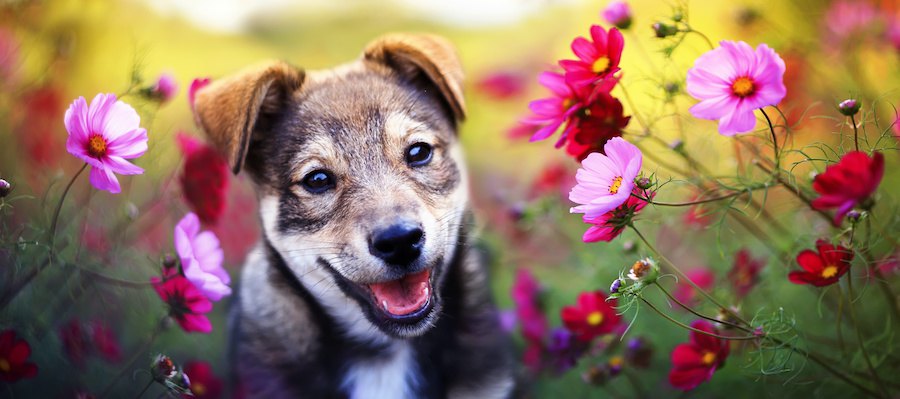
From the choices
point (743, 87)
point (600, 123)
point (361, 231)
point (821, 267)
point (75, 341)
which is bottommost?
point (75, 341)

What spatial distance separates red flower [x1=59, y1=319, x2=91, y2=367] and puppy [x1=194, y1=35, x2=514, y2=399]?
68 centimetres

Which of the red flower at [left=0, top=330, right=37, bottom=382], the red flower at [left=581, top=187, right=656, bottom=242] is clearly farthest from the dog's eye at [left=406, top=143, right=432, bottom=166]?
the red flower at [left=0, top=330, right=37, bottom=382]

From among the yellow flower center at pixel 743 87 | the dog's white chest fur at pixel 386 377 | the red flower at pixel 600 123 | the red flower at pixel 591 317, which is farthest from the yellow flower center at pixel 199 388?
the yellow flower center at pixel 743 87

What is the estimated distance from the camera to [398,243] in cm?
232

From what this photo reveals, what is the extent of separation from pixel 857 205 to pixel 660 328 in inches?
66.8

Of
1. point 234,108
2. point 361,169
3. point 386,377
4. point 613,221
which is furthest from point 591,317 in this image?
point 234,108

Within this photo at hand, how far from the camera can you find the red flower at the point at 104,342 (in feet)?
8.75

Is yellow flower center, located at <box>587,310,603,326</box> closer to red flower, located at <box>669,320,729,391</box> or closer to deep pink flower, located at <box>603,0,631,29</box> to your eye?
red flower, located at <box>669,320,729,391</box>

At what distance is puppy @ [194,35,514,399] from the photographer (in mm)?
2518

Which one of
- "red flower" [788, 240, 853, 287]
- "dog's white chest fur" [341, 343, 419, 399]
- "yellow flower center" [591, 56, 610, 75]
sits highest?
"yellow flower center" [591, 56, 610, 75]

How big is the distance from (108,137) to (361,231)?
86 centimetres

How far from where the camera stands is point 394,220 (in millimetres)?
2336

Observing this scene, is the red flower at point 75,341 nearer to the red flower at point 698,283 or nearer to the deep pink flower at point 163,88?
the deep pink flower at point 163,88

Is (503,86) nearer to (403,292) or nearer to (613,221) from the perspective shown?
(403,292)
